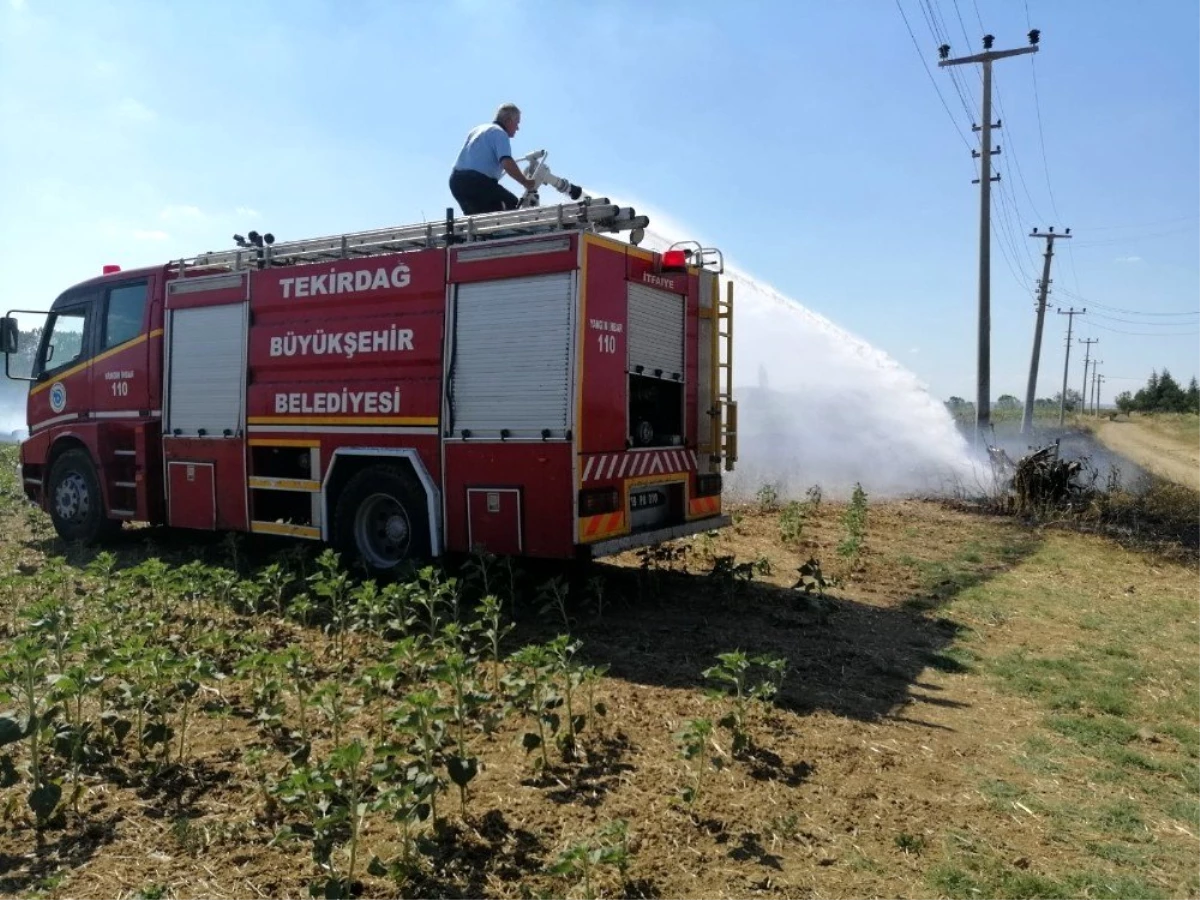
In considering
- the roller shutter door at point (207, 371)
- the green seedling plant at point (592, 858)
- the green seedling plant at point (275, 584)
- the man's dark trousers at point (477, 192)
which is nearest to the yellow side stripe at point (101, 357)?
the roller shutter door at point (207, 371)

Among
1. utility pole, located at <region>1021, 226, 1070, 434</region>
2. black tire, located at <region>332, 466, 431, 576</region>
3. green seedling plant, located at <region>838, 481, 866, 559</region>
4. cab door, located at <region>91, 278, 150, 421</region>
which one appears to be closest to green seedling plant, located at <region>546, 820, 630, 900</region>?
black tire, located at <region>332, 466, 431, 576</region>

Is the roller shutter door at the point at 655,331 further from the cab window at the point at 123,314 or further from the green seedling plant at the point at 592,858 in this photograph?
the cab window at the point at 123,314

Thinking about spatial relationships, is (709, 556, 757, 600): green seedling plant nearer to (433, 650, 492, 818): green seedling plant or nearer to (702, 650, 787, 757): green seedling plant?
(702, 650, 787, 757): green seedling plant

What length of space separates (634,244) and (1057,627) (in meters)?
4.60

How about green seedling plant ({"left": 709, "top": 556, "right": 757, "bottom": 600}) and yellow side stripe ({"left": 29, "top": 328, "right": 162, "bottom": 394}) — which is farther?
yellow side stripe ({"left": 29, "top": 328, "right": 162, "bottom": 394})

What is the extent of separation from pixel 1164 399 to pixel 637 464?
8399 centimetres

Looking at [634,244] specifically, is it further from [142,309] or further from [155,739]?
[142,309]

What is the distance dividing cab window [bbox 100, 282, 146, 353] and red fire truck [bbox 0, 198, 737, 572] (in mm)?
21

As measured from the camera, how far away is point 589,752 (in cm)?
439

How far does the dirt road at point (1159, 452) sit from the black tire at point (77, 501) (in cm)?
1817

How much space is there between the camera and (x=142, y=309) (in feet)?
31.7

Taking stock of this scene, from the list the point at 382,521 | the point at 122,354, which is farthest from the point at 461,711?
the point at 122,354

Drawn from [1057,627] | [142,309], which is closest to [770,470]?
[1057,627]

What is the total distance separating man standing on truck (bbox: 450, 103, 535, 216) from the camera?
328 inches
